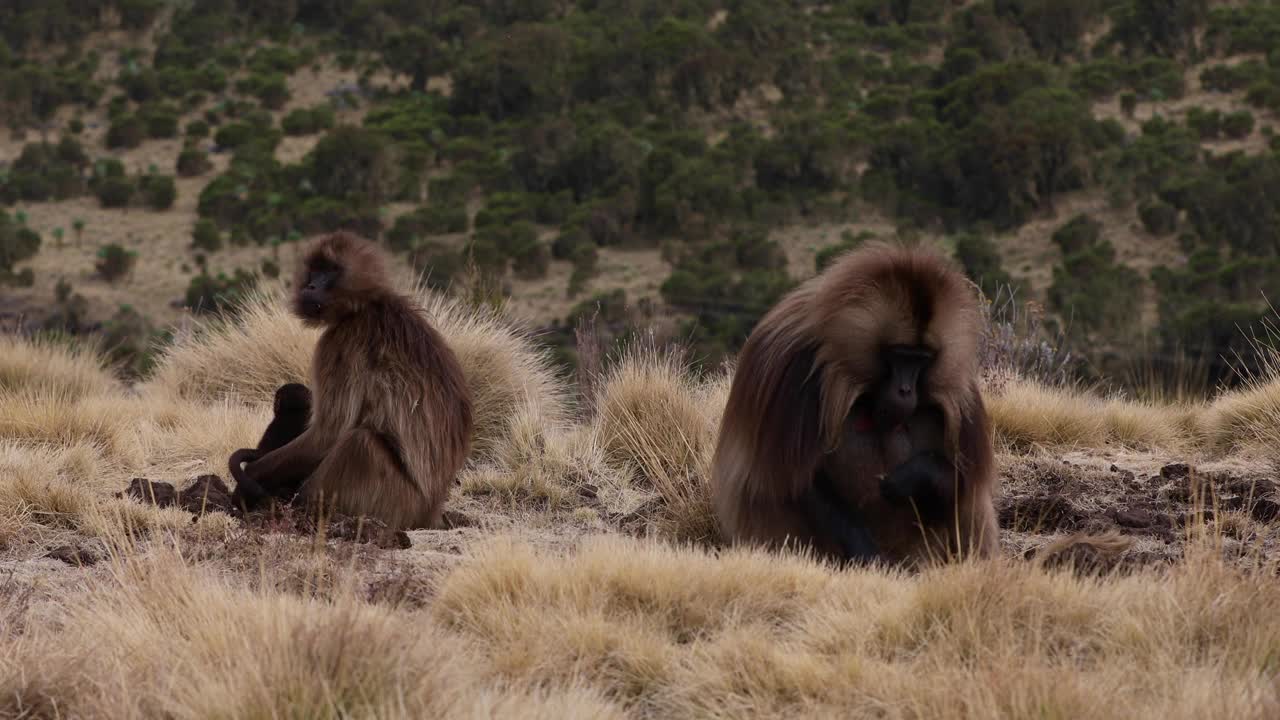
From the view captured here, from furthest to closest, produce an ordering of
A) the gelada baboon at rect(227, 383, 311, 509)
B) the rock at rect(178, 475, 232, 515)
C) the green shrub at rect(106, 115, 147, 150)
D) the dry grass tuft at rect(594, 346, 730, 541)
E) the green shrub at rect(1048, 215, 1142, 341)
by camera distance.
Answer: the green shrub at rect(106, 115, 147, 150)
the green shrub at rect(1048, 215, 1142, 341)
the dry grass tuft at rect(594, 346, 730, 541)
the gelada baboon at rect(227, 383, 311, 509)
the rock at rect(178, 475, 232, 515)

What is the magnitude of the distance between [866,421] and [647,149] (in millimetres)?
38800

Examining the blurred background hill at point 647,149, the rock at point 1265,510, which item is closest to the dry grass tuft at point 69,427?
the rock at point 1265,510

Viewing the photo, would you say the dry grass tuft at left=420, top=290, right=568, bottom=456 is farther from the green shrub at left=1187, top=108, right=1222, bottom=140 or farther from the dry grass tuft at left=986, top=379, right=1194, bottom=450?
the green shrub at left=1187, top=108, right=1222, bottom=140

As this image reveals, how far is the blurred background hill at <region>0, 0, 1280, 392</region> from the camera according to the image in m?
33.1

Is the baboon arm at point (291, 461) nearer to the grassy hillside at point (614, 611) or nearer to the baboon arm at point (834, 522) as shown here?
the grassy hillside at point (614, 611)

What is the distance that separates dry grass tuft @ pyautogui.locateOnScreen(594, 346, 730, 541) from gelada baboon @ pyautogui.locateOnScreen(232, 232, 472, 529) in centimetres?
106

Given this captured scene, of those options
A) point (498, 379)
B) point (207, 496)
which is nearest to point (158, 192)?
point (498, 379)

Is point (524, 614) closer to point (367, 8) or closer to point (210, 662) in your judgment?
point (210, 662)

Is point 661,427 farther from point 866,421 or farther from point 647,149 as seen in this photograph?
point 647,149

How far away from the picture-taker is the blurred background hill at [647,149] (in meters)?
33.1

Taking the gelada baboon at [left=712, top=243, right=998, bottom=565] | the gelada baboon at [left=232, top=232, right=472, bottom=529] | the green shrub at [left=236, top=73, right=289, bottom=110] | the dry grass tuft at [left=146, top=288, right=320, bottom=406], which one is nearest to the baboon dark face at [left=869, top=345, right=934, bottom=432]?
the gelada baboon at [left=712, top=243, right=998, bottom=565]

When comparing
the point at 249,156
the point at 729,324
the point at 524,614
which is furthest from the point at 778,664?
the point at 249,156

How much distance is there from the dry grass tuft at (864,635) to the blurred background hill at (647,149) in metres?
20.0

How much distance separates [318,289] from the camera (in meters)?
5.68
